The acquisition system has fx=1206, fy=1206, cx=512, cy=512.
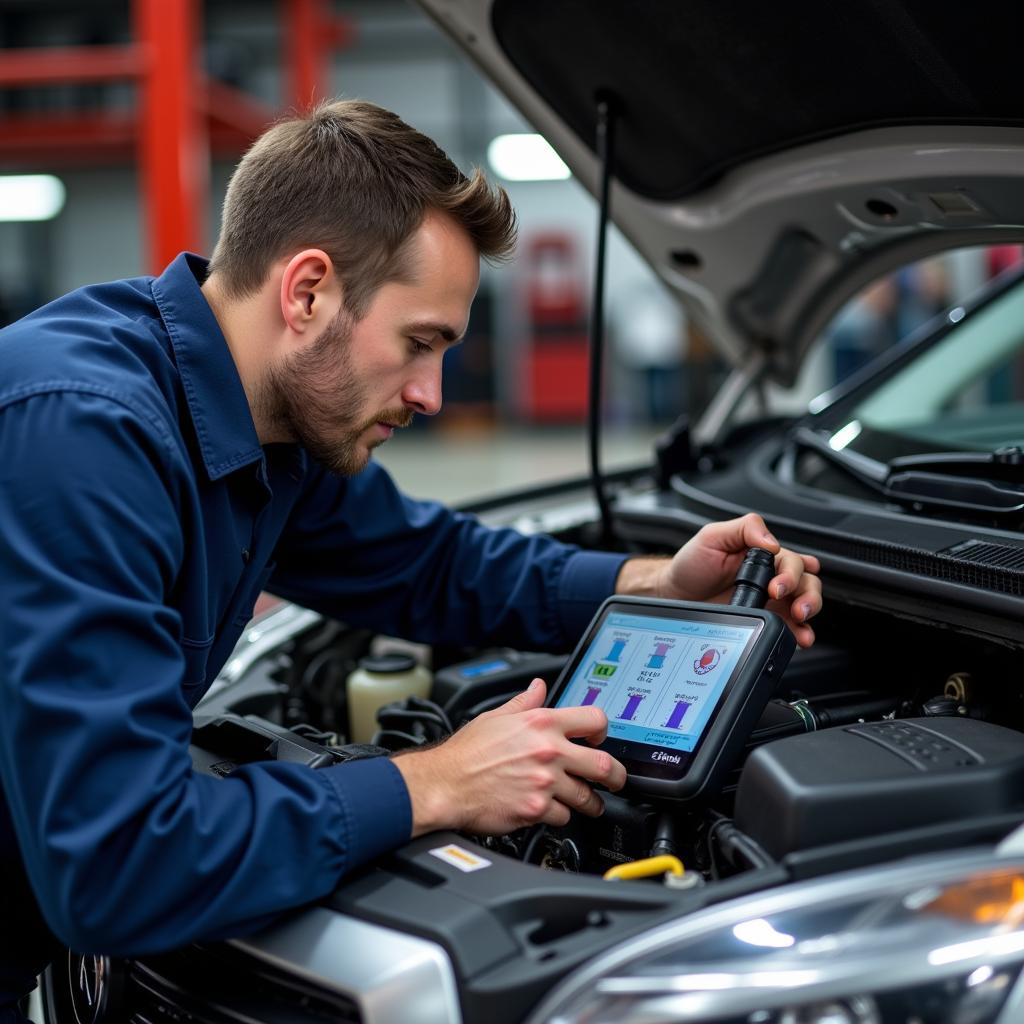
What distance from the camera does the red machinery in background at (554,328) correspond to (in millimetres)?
11773

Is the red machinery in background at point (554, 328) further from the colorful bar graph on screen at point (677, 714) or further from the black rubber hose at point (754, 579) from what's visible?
the colorful bar graph on screen at point (677, 714)

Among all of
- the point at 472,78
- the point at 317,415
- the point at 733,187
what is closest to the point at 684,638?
the point at 317,415

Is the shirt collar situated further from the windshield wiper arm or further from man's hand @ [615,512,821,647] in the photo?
the windshield wiper arm

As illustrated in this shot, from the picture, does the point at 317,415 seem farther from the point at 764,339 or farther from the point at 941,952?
the point at 764,339

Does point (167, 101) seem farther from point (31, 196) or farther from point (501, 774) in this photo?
point (31, 196)

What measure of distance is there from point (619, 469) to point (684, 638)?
3.78 ft

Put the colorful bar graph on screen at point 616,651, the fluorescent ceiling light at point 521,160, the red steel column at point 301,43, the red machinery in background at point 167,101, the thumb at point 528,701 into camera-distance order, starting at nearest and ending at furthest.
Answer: the thumb at point 528,701
the colorful bar graph on screen at point 616,651
the red machinery in background at point 167,101
the red steel column at point 301,43
the fluorescent ceiling light at point 521,160

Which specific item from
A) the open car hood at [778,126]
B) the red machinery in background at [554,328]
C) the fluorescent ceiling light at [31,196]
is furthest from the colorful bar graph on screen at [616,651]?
the fluorescent ceiling light at [31,196]

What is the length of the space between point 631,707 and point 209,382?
1.75 ft

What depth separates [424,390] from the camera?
125cm

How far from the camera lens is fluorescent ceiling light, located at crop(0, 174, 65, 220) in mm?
12422

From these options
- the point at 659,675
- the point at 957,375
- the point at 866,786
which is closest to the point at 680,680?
the point at 659,675

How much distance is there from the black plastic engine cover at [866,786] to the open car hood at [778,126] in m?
0.73

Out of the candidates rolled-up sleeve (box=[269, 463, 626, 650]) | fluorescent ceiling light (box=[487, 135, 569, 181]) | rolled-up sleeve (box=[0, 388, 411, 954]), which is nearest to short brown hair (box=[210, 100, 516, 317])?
rolled-up sleeve (box=[0, 388, 411, 954])
